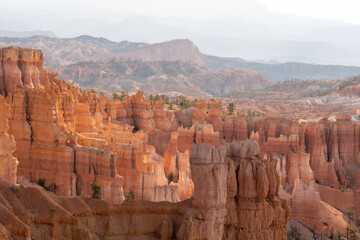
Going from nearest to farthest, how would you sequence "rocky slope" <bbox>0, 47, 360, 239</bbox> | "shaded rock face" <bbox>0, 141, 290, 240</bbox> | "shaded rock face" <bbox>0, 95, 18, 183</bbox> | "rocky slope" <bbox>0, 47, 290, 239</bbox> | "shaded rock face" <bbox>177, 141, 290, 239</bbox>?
1. "shaded rock face" <bbox>0, 141, 290, 240</bbox>
2. "rocky slope" <bbox>0, 47, 290, 239</bbox>
3. "shaded rock face" <bbox>177, 141, 290, 239</bbox>
4. "rocky slope" <bbox>0, 47, 360, 239</bbox>
5. "shaded rock face" <bbox>0, 95, 18, 183</bbox>

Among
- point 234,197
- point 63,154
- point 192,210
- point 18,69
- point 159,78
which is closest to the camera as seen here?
point 192,210

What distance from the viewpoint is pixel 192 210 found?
18594 millimetres

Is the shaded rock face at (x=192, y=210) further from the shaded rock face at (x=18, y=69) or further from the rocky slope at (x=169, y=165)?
the shaded rock face at (x=18, y=69)

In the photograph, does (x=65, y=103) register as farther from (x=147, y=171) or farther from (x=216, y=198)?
(x=216, y=198)

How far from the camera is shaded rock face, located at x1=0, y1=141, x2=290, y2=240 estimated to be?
17.0m

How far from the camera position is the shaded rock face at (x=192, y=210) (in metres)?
17.0

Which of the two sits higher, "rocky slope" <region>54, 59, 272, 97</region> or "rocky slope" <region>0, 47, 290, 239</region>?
"rocky slope" <region>54, 59, 272, 97</region>

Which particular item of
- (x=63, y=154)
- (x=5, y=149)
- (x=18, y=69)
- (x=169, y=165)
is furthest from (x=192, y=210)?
(x=169, y=165)

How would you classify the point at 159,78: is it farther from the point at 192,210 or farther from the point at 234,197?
the point at 192,210

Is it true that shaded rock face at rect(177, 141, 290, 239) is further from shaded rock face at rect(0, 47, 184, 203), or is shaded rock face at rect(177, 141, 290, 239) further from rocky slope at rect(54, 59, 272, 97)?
rocky slope at rect(54, 59, 272, 97)

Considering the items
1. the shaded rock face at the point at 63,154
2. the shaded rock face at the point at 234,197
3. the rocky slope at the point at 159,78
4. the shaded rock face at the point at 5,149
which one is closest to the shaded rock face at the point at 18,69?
the shaded rock face at the point at 63,154

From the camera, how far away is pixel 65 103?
108ft

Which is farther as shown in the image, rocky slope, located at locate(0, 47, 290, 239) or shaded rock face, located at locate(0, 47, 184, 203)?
shaded rock face, located at locate(0, 47, 184, 203)

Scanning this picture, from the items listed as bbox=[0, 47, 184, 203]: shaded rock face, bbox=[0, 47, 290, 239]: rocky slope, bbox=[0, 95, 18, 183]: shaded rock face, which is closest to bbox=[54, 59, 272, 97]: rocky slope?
bbox=[0, 47, 290, 239]: rocky slope
